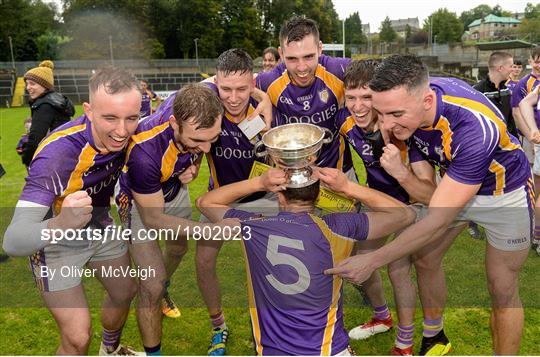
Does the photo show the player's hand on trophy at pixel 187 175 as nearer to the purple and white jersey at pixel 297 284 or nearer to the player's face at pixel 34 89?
the purple and white jersey at pixel 297 284

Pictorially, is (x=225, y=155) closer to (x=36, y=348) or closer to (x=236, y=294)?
(x=236, y=294)

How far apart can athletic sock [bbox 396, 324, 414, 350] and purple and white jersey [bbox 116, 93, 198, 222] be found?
2.33 m

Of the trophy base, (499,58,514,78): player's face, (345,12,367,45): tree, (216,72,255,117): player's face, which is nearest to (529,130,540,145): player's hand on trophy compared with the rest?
(499,58,514,78): player's face

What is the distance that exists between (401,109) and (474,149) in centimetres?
55

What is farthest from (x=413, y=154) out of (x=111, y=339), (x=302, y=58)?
(x=111, y=339)

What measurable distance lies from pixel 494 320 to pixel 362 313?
147 cm

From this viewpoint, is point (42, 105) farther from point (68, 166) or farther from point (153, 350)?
point (153, 350)

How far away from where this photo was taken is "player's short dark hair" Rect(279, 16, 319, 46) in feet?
15.9

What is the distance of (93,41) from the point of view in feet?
215

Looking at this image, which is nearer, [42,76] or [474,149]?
[474,149]

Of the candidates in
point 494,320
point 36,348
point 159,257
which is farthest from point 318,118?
point 36,348

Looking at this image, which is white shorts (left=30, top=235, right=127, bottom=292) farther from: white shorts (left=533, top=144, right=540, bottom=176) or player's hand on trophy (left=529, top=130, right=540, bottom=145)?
white shorts (left=533, top=144, right=540, bottom=176)

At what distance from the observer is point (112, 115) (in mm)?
3229

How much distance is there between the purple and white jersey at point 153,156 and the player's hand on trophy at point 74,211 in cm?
86
